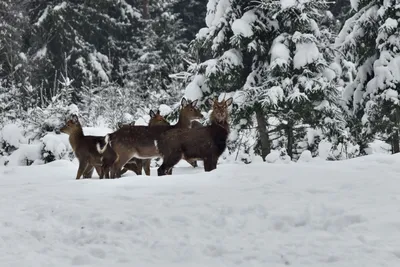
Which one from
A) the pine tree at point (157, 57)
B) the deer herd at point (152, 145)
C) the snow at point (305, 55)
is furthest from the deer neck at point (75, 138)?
the pine tree at point (157, 57)

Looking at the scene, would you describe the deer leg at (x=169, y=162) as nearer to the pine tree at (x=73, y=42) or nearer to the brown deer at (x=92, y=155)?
the brown deer at (x=92, y=155)

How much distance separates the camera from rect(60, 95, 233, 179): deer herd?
9.91 metres

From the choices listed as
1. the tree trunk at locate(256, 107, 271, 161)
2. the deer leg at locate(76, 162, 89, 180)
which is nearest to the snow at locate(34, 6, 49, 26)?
the tree trunk at locate(256, 107, 271, 161)

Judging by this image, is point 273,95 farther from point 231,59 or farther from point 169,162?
point 169,162

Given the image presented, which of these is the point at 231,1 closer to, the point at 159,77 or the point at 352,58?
the point at 352,58

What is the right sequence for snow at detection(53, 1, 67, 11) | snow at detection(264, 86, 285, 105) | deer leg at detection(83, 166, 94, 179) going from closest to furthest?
deer leg at detection(83, 166, 94, 179) → snow at detection(264, 86, 285, 105) → snow at detection(53, 1, 67, 11)

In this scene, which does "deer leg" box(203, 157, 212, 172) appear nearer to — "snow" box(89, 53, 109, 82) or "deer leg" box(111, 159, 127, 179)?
"deer leg" box(111, 159, 127, 179)

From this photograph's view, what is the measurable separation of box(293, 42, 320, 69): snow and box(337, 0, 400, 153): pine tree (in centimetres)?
266

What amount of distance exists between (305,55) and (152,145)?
5.02 meters

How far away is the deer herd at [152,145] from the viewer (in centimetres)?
991

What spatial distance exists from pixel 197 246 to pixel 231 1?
1029cm

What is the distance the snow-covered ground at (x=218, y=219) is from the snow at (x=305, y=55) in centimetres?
542

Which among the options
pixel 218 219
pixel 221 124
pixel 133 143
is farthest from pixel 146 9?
pixel 218 219

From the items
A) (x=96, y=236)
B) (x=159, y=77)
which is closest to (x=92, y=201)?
(x=96, y=236)
